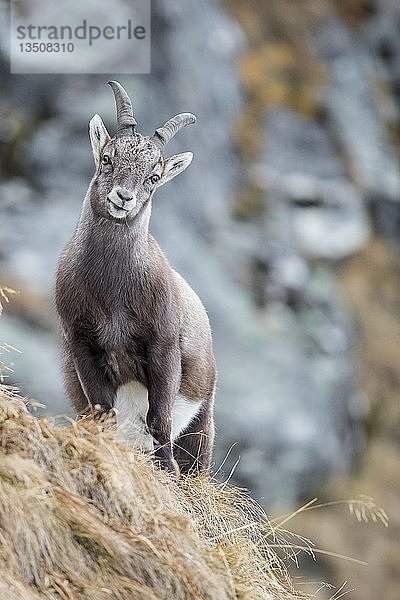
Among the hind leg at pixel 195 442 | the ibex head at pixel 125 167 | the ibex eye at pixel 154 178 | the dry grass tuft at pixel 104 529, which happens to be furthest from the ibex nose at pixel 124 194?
the hind leg at pixel 195 442

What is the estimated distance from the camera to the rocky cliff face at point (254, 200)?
81.8 feet

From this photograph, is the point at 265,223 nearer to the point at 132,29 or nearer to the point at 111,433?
the point at 132,29

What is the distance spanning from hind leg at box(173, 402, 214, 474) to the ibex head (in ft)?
6.47

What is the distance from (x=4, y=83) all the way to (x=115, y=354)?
21814 mm

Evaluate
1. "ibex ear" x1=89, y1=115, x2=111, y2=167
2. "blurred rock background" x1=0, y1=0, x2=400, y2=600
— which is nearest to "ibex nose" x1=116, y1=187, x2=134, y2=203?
"ibex ear" x1=89, y1=115, x2=111, y2=167

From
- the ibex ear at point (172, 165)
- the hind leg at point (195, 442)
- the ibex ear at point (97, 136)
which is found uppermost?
the ibex ear at point (97, 136)

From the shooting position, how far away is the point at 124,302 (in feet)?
28.3

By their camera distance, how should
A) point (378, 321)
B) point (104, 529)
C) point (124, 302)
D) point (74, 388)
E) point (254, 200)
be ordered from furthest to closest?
point (254, 200) < point (378, 321) < point (74, 388) < point (124, 302) < point (104, 529)

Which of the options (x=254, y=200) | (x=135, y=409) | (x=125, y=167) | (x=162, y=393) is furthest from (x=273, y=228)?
(x=162, y=393)

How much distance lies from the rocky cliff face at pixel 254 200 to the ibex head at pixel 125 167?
1072cm

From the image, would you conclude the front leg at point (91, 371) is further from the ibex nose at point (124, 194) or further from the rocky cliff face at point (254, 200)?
the rocky cliff face at point (254, 200)

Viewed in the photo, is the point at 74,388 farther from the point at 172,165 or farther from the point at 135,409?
the point at 172,165

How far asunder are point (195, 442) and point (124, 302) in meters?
1.71

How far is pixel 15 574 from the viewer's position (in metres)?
6.36
